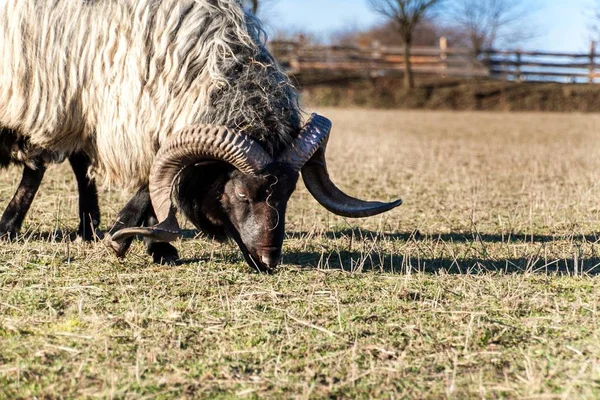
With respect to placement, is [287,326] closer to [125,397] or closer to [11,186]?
[125,397]

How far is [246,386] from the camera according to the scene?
3801mm

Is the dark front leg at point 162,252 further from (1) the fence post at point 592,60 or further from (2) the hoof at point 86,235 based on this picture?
(1) the fence post at point 592,60

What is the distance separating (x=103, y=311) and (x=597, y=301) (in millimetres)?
3186

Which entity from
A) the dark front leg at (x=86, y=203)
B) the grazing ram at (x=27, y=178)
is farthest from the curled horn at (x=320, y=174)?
the dark front leg at (x=86, y=203)

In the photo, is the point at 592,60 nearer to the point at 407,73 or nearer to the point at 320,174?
the point at 407,73

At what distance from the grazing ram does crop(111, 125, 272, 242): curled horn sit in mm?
1249

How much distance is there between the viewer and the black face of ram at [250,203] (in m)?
5.54

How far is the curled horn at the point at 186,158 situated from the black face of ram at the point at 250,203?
149 millimetres

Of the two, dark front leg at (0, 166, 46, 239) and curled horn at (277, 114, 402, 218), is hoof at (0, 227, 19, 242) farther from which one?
curled horn at (277, 114, 402, 218)

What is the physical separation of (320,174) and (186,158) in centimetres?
116

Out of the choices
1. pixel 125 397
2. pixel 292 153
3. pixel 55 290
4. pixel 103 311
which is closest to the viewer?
pixel 125 397

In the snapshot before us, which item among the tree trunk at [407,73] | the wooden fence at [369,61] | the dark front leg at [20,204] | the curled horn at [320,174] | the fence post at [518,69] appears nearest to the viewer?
the curled horn at [320,174]

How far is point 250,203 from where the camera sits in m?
5.59

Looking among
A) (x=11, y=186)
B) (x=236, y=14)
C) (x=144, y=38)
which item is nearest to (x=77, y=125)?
(x=144, y=38)
